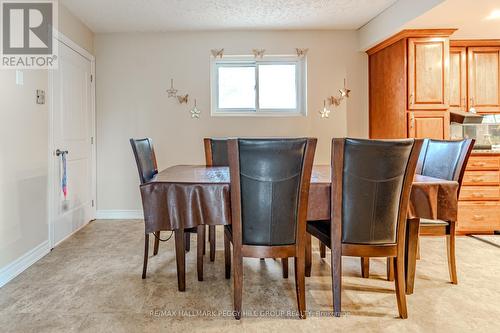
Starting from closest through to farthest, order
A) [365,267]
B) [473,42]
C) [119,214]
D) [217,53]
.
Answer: [365,267], [473,42], [217,53], [119,214]

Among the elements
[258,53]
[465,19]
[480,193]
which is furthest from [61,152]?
[480,193]

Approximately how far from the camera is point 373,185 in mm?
1685

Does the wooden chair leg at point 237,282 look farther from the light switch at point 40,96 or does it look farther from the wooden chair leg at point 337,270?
the light switch at point 40,96

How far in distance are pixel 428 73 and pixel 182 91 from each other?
9.34 feet

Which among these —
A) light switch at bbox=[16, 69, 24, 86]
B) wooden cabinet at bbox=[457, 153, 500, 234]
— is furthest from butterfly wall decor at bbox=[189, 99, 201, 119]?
wooden cabinet at bbox=[457, 153, 500, 234]

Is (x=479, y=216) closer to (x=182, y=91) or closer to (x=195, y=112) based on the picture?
(x=195, y=112)

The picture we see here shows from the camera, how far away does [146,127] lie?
409cm

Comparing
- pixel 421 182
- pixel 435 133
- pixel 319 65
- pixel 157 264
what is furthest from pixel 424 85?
pixel 157 264

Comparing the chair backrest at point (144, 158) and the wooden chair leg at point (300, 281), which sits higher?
the chair backrest at point (144, 158)

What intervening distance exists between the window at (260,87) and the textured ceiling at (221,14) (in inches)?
18.4

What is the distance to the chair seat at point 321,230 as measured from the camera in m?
1.85

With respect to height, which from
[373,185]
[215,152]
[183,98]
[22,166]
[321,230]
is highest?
[183,98]

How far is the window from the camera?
4.16 meters

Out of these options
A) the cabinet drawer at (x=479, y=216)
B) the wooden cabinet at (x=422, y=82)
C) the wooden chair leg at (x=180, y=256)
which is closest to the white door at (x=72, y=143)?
the wooden chair leg at (x=180, y=256)
